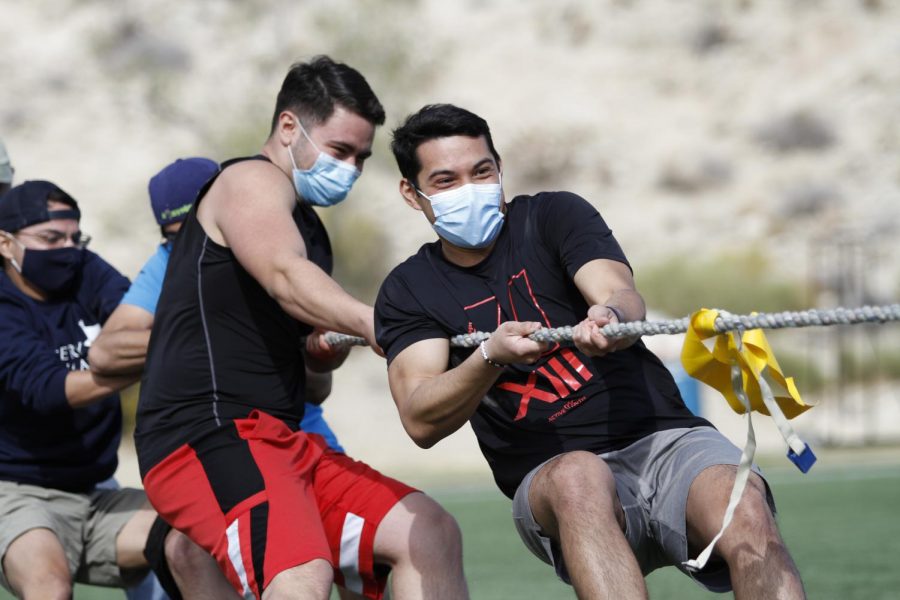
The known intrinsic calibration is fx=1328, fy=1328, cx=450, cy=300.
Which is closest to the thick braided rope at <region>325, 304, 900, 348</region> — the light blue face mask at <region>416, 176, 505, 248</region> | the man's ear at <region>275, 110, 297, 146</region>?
the light blue face mask at <region>416, 176, 505, 248</region>

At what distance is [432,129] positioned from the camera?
4.43m

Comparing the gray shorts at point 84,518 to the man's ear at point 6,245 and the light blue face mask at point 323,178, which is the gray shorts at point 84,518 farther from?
the light blue face mask at point 323,178

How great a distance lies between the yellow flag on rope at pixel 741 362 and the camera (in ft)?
12.1

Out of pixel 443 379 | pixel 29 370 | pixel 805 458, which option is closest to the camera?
pixel 805 458

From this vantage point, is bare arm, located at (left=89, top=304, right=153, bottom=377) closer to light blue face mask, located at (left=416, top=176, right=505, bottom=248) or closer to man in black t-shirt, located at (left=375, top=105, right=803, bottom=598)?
man in black t-shirt, located at (left=375, top=105, right=803, bottom=598)

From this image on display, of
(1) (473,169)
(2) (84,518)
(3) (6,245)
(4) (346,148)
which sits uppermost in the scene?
(4) (346,148)

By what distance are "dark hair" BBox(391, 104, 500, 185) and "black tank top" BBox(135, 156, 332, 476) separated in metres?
0.66

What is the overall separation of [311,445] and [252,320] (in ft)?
1.53

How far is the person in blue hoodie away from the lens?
4.88 metres

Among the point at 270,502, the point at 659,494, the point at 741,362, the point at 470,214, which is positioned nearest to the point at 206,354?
the point at 270,502

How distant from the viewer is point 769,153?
106ft

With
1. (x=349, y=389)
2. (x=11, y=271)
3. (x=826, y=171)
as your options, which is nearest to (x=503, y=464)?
(x=11, y=271)

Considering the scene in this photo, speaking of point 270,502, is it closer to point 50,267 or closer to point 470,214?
point 470,214

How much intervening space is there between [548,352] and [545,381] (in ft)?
0.32
